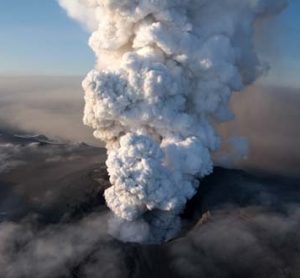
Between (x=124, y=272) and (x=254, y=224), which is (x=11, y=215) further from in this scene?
(x=254, y=224)

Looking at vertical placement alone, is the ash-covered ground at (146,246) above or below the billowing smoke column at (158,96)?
below

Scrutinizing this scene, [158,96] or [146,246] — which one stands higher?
[158,96]

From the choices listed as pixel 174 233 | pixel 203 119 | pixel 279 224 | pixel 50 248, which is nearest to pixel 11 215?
pixel 50 248

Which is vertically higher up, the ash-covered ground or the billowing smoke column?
the billowing smoke column
